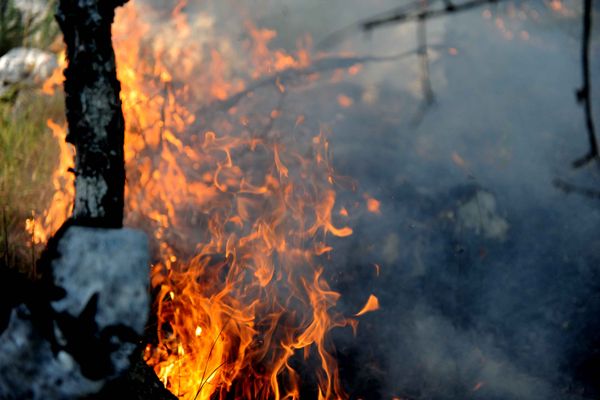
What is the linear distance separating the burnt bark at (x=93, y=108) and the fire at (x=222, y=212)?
191 centimetres

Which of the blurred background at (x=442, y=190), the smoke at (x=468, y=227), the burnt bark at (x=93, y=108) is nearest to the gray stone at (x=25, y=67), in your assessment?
the blurred background at (x=442, y=190)

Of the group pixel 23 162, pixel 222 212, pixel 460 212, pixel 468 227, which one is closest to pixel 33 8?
pixel 23 162

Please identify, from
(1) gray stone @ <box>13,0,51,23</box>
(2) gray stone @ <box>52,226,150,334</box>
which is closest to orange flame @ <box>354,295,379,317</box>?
(2) gray stone @ <box>52,226,150,334</box>

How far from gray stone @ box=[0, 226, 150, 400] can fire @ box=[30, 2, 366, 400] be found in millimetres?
1710

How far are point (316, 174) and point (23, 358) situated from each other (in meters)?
3.23

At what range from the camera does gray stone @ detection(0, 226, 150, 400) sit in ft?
5.44

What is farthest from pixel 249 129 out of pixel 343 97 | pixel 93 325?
pixel 93 325

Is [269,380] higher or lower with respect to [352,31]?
lower

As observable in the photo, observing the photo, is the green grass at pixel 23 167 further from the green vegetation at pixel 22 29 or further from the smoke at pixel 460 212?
the smoke at pixel 460 212

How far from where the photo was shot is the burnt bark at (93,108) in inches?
69.4

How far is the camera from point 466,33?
5.88 metres

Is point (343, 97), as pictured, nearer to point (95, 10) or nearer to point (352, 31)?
point (352, 31)

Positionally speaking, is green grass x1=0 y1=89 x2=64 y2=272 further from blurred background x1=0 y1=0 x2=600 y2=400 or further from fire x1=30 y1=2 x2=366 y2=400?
fire x1=30 y1=2 x2=366 y2=400

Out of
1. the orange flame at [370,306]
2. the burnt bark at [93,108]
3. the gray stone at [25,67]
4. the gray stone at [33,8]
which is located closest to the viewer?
the burnt bark at [93,108]
